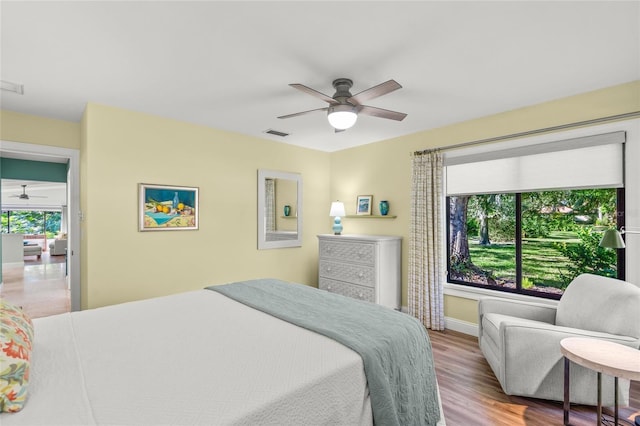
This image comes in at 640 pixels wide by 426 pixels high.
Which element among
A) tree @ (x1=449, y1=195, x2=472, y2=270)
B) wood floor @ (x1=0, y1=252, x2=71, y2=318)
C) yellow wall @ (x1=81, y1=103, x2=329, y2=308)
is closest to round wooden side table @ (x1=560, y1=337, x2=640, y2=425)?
tree @ (x1=449, y1=195, x2=472, y2=270)

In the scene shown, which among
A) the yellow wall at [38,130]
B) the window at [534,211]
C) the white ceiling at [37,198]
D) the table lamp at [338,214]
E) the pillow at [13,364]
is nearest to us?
the pillow at [13,364]

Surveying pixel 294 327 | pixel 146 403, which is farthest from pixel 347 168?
pixel 146 403

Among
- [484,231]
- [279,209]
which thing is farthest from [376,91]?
[279,209]

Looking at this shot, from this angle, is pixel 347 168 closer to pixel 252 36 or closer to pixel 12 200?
pixel 252 36

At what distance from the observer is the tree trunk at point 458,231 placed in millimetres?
3928

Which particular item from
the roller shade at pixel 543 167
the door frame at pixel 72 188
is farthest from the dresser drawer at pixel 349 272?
the door frame at pixel 72 188

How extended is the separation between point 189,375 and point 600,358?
7.32 feet

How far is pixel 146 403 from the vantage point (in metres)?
1.09

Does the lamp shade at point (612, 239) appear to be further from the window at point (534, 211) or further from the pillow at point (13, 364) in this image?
the pillow at point (13, 364)

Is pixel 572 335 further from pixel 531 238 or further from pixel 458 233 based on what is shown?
pixel 458 233

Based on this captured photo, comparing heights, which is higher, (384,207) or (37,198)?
(37,198)

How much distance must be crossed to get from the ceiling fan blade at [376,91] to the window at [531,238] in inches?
86.8

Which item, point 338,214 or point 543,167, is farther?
point 338,214

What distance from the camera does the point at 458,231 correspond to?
398 centimetres
